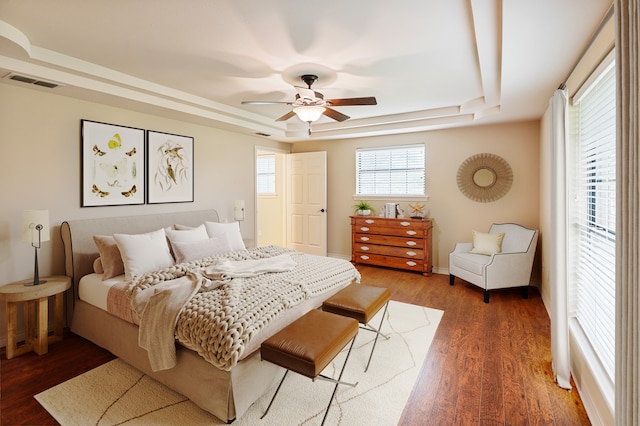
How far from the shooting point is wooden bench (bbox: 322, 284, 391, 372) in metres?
2.43

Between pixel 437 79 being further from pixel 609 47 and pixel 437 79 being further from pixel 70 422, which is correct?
pixel 70 422

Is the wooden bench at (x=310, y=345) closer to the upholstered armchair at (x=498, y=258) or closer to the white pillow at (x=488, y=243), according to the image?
the upholstered armchair at (x=498, y=258)

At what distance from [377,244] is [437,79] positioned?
113 inches

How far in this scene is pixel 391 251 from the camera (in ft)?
17.4

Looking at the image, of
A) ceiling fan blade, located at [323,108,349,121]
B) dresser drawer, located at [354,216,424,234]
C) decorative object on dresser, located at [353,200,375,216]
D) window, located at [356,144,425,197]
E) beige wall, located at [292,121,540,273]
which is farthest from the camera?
decorative object on dresser, located at [353,200,375,216]

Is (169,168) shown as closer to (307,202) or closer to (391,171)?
(307,202)

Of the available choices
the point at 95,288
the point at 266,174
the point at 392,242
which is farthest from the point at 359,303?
the point at 266,174

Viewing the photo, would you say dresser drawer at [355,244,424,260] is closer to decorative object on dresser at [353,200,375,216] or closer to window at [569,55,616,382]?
decorative object on dresser at [353,200,375,216]

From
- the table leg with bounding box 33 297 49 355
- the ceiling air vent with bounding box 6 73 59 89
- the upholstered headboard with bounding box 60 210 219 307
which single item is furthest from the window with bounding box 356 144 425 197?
the table leg with bounding box 33 297 49 355

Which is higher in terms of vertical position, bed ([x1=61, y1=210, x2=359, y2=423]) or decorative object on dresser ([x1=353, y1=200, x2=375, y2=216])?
decorative object on dresser ([x1=353, y1=200, x2=375, y2=216])

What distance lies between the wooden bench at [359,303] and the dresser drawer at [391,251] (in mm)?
2445

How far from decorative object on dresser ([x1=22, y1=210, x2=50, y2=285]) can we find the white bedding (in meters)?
0.30

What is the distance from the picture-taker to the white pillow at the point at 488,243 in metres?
4.32

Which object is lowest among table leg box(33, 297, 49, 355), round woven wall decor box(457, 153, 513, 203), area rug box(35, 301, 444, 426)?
area rug box(35, 301, 444, 426)
